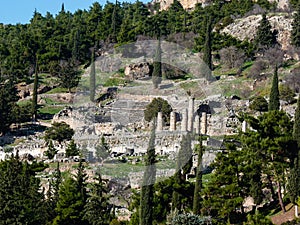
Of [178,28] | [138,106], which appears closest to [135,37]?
[178,28]

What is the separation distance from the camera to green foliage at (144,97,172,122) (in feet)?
139

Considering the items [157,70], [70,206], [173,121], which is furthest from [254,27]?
[70,206]

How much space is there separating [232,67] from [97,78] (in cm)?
1099

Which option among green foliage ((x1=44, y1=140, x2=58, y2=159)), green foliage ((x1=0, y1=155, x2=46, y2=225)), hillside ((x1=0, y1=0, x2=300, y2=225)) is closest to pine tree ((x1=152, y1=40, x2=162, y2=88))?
hillside ((x1=0, y1=0, x2=300, y2=225))

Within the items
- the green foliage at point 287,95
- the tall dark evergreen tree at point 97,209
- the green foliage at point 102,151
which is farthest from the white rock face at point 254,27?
the tall dark evergreen tree at point 97,209

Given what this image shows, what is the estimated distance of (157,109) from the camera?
42781 millimetres

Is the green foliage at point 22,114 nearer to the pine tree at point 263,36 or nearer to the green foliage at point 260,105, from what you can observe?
the green foliage at point 260,105

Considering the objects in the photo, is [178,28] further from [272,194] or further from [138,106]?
[272,194]

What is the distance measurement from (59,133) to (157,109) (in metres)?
6.29

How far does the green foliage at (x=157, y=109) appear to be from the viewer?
42469 millimetres

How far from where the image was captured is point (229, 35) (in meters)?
59.8

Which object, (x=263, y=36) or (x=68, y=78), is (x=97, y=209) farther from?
(x=263, y=36)

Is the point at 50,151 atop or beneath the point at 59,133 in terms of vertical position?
beneath

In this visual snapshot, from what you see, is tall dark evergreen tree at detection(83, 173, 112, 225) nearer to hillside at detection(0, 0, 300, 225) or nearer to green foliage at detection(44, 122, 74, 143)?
hillside at detection(0, 0, 300, 225)
